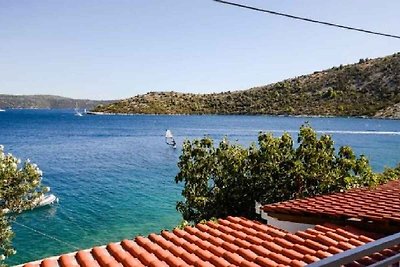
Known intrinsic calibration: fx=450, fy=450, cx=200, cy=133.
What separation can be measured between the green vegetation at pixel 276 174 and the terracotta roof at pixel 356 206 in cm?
580

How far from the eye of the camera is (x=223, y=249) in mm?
6199

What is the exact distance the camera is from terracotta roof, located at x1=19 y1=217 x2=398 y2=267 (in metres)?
5.61

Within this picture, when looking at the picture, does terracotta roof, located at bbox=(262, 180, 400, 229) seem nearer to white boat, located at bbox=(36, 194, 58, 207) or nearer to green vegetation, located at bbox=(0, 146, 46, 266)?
green vegetation, located at bbox=(0, 146, 46, 266)

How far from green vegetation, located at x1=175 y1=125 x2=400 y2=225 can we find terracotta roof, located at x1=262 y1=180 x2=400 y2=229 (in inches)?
228

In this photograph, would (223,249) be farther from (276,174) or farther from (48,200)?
(48,200)

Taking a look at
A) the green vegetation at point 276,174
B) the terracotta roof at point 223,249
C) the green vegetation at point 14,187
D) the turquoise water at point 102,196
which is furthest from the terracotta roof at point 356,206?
the turquoise water at point 102,196

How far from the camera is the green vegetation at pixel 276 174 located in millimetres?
16234

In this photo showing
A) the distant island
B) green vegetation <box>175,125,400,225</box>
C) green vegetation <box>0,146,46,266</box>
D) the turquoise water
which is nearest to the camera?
green vegetation <box>0,146,46,266</box>

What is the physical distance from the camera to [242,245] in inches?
251

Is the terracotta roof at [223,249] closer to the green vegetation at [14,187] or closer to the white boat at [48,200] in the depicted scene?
the green vegetation at [14,187]

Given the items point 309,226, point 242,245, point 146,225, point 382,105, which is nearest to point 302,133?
point 309,226

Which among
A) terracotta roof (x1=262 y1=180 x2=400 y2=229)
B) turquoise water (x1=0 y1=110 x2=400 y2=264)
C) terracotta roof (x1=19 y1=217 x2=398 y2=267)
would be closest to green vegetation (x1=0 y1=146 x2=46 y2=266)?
terracotta roof (x1=19 y1=217 x2=398 y2=267)

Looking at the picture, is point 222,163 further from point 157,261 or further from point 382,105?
point 382,105

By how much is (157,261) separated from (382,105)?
166m
